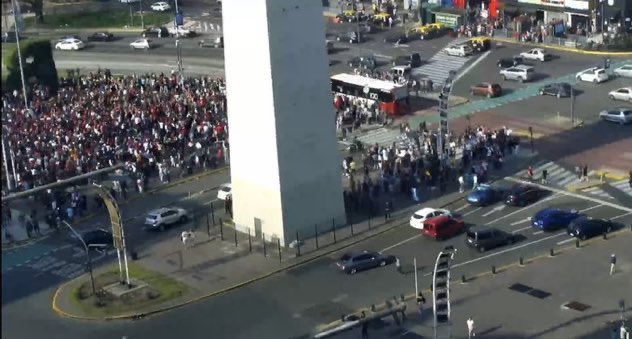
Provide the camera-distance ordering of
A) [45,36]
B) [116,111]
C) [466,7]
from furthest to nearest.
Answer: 1. [45,36]
2. [466,7]
3. [116,111]

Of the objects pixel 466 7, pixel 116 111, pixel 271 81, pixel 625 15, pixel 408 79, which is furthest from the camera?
pixel 466 7

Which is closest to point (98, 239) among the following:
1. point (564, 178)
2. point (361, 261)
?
point (361, 261)

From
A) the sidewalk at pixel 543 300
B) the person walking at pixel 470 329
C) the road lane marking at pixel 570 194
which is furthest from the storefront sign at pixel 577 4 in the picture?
the person walking at pixel 470 329

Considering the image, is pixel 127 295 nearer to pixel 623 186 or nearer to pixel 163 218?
pixel 163 218

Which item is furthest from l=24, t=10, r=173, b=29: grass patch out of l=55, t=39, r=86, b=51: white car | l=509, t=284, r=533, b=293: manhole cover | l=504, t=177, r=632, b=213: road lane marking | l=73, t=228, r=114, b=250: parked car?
l=509, t=284, r=533, b=293: manhole cover

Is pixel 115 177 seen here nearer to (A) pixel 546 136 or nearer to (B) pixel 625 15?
(A) pixel 546 136

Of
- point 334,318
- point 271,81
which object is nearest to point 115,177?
point 271,81
